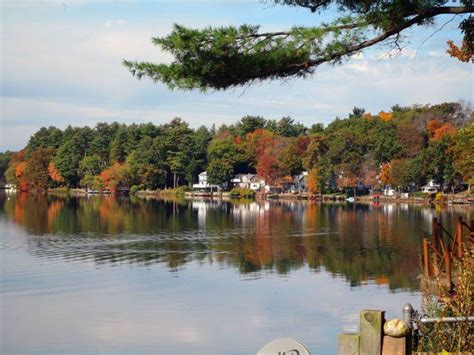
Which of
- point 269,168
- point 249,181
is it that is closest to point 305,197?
point 269,168

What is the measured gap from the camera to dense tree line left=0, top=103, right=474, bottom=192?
2940 inches

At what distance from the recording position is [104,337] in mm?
12961

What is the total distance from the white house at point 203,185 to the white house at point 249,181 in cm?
297

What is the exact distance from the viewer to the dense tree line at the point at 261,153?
245 ft

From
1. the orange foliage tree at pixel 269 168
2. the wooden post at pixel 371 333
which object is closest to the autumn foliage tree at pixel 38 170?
the orange foliage tree at pixel 269 168

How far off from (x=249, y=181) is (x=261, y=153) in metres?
4.10

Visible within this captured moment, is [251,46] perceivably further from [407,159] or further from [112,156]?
[112,156]

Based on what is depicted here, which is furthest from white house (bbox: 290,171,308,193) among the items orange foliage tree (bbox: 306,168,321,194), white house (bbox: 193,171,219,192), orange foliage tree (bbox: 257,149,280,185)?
white house (bbox: 193,171,219,192)

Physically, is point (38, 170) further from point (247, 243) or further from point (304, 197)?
point (247, 243)

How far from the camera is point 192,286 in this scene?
18.5m

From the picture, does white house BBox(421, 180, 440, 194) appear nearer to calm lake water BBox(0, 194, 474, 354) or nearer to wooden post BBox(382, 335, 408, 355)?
calm lake water BBox(0, 194, 474, 354)

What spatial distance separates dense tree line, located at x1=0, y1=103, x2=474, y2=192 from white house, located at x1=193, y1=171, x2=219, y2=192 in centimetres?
123

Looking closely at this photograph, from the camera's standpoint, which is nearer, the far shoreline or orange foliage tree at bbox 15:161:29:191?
the far shoreline

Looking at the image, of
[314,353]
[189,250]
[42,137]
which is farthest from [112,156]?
[314,353]
